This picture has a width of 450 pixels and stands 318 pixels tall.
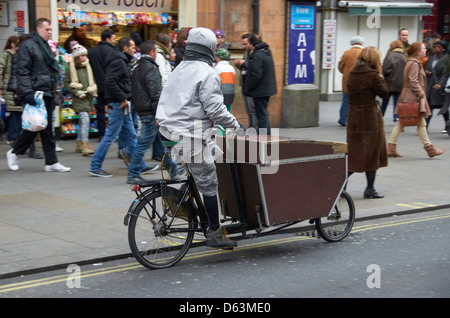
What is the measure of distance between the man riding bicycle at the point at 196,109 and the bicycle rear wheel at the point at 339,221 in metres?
1.40

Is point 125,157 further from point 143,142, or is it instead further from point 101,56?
point 101,56

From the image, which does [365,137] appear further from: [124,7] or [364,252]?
[124,7]

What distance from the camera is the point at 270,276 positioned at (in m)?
5.46

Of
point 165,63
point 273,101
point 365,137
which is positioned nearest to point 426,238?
point 365,137

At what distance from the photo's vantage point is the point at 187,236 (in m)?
5.82

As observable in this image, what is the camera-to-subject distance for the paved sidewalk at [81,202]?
6.07 meters

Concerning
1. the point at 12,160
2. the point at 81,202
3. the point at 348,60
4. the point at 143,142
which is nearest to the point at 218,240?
the point at 81,202

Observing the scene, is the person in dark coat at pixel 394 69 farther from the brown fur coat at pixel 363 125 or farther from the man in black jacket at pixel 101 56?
the brown fur coat at pixel 363 125

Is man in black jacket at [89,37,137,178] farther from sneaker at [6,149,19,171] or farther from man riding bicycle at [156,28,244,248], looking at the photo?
man riding bicycle at [156,28,244,248]

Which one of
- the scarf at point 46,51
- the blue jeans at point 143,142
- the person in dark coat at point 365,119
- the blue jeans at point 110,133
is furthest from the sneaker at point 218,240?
the scarf at point 46,51

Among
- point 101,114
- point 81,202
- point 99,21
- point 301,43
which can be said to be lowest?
point 81,202

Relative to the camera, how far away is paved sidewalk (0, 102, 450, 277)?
19.9 ft

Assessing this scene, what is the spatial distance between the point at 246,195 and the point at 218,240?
18.9 inches

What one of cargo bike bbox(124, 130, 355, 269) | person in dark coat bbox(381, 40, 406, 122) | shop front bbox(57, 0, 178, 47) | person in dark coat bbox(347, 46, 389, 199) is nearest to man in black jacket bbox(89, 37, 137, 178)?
person in dark coat bbox(347, 46, 389, 199)
